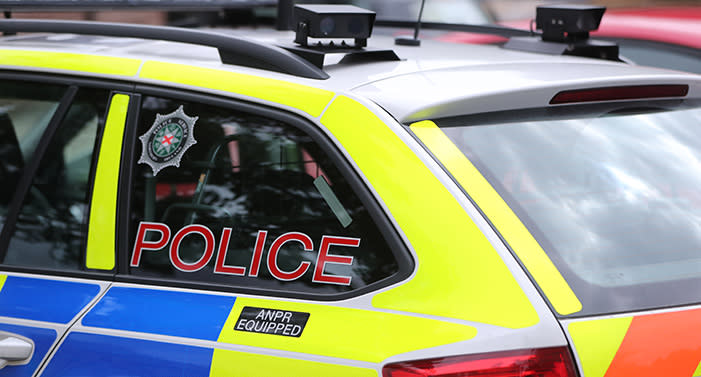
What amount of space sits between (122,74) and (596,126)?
3.58 ft

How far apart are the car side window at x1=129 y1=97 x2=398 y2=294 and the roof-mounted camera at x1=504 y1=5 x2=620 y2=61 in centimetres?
116

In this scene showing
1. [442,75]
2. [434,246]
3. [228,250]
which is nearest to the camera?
[434,246]

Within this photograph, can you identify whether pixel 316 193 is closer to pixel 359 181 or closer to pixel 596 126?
pixel 359 181

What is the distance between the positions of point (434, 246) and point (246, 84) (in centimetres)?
58

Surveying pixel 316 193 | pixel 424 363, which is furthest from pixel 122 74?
pixel 424 363

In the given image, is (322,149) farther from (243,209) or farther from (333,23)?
(333,23)

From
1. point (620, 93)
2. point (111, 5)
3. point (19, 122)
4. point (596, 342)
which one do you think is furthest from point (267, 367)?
point (111, 5)

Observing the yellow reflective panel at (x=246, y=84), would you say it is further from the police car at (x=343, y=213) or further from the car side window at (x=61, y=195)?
the car side window at (x=61, y=195)

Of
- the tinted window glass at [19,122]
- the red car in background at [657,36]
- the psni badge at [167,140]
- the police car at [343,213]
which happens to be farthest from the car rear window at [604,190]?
the red car in background at [657,36]

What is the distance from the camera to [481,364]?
5.03ft

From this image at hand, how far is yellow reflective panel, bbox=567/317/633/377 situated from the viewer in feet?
4.97

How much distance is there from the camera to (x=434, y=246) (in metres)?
1.64

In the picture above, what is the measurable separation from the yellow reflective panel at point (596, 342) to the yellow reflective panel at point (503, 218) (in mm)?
40

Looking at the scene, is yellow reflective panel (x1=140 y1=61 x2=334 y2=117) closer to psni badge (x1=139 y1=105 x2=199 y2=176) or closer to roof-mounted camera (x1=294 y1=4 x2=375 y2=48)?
psni badge (x1=139 y1=105 x2=199 y2=176)
